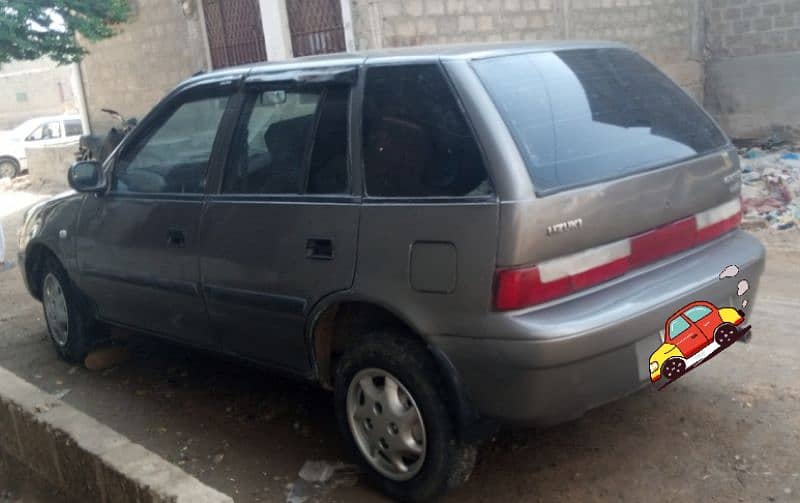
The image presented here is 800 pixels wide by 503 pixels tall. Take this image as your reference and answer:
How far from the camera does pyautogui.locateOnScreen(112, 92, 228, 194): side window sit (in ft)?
13.8

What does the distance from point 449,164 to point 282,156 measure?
3.30 ft

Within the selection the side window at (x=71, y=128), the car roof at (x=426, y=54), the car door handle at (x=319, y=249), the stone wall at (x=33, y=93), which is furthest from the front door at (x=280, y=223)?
the stone wall at (x=33, y=93)

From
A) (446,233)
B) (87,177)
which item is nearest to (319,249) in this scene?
(446,233)

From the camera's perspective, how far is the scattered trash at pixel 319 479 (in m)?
3.54

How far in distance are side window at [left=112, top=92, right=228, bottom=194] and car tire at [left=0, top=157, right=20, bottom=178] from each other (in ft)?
56.7

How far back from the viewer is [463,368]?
3004 millimetres

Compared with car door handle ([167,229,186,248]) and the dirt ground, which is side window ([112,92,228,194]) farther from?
the dirt ground

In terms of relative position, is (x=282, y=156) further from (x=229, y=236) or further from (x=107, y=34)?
(x=107, y=34)

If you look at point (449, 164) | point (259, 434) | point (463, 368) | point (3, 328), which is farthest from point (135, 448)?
point (3, 328)

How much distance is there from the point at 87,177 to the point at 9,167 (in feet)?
56.8

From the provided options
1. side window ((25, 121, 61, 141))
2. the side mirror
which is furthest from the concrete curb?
side window ((25, 121, 61, 141))

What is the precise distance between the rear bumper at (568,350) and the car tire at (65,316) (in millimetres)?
2996

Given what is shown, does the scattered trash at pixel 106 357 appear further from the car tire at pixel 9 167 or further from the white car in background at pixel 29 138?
the car tire at pixel 9 167

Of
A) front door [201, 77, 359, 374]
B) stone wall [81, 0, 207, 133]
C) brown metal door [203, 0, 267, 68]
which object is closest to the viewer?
front door [201, 77, 359, 374]
